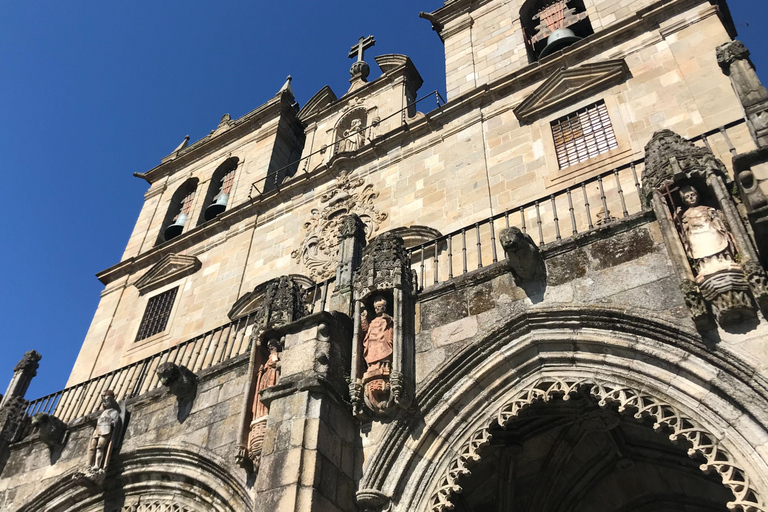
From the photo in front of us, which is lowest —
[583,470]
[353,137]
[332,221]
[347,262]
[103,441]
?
[583,470]

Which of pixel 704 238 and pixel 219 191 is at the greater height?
pixel 219 191

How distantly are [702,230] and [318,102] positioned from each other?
47.1 ft

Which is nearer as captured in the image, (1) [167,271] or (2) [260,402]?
(2) [260,402]

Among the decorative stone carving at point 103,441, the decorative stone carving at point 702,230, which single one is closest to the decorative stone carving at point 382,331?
the decorative stone carving at point 702,230

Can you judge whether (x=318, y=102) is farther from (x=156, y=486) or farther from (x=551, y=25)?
(x=156, y=486)

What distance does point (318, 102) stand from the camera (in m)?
18.8

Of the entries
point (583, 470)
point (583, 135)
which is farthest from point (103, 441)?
point (583, 135)

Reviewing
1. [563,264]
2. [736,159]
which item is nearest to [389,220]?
[563,264]

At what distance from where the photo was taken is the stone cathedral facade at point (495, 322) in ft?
19.4

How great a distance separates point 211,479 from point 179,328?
788 cm

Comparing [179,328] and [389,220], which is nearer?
[389,220]

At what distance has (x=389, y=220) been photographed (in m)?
13.5

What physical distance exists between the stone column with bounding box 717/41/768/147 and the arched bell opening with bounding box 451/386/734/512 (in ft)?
12.1

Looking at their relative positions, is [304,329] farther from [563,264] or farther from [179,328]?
[179,328]
